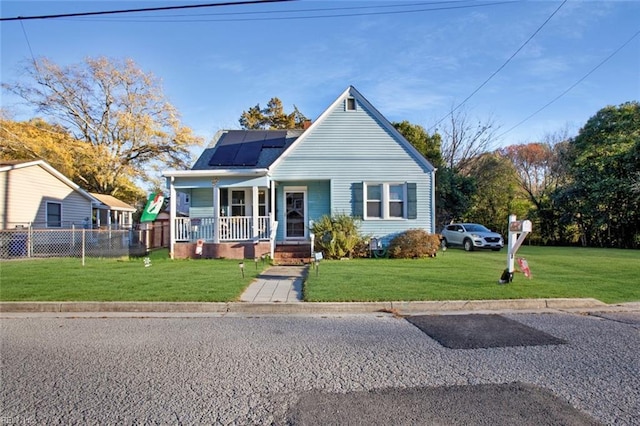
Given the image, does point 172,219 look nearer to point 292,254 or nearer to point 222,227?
point 222,227

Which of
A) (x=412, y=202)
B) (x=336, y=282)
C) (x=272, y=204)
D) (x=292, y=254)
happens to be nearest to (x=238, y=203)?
(x=272, y=204)

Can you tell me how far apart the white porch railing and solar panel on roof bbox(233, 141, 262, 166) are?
3.13 meters

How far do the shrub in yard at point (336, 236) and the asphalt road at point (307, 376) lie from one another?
324 inches

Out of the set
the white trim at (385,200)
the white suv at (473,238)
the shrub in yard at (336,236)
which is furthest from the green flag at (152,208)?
the white suv at (473,238)

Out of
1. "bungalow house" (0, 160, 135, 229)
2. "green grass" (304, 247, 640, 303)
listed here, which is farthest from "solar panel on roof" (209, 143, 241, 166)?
"green grass" (304, 247, 640, 303)

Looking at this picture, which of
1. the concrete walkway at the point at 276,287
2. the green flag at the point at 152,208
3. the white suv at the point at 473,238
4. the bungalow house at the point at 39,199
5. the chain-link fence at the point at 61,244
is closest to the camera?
the concrete walkway at the point at 276,287

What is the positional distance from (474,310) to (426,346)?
2.47 meters

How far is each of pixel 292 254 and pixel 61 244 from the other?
10.5 m

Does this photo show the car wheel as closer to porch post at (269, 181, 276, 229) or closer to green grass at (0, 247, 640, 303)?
green grass at (0, 247, 640, 303)

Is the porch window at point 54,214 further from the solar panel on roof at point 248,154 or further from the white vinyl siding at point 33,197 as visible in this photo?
the solar panel on roof at point 248,154

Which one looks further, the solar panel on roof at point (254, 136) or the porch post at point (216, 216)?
the solar panel on roof at point (254, 136)

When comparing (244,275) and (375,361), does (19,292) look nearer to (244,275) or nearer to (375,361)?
(244,275)

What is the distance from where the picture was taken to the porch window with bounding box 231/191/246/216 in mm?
16156

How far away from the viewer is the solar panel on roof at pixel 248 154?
652 inches
